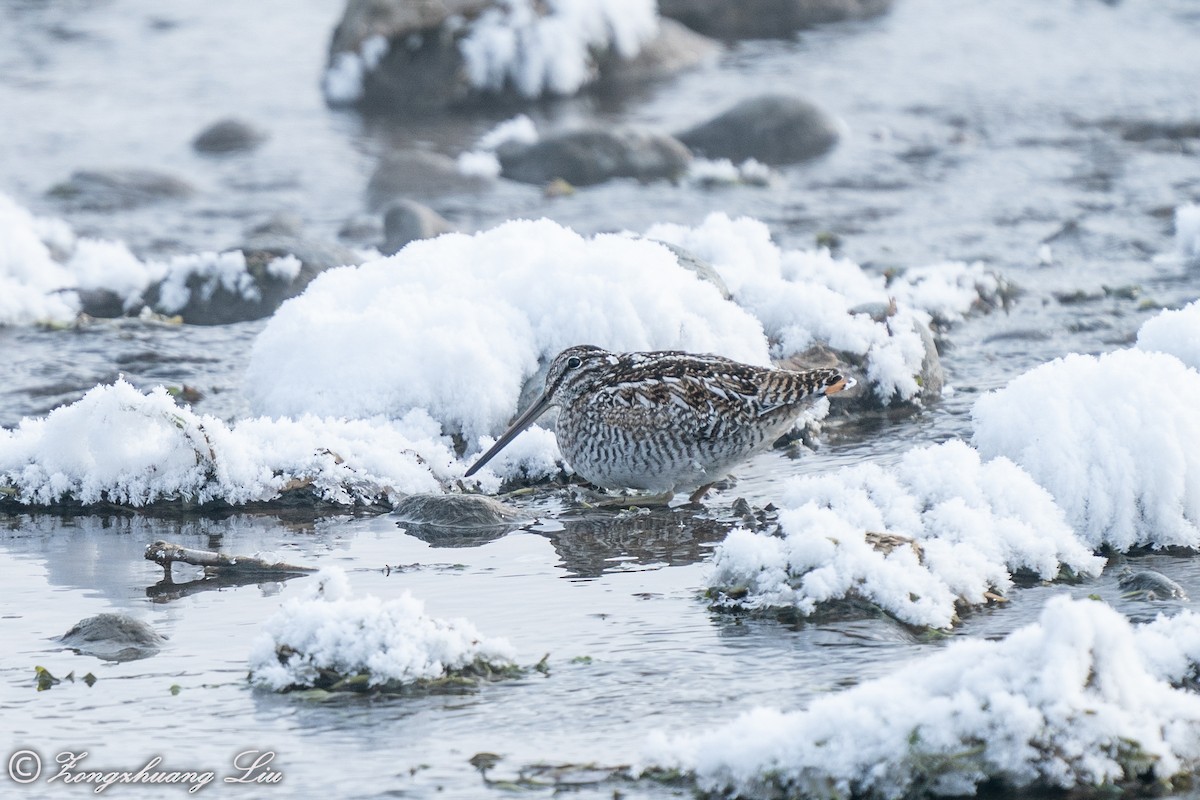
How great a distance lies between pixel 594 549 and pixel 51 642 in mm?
2168

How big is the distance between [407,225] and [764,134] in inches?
166

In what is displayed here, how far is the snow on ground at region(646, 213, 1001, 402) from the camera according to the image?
369 inches

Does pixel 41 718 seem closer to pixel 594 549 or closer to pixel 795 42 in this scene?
pixel 594 549

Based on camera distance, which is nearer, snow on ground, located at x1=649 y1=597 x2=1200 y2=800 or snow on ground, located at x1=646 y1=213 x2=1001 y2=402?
snow on ground, located at x1=649 y1=597 x2=1200 y2=800

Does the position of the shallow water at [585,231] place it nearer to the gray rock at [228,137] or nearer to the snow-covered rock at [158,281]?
the gray rock at [228,137]

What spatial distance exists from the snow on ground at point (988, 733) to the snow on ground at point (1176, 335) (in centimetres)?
362

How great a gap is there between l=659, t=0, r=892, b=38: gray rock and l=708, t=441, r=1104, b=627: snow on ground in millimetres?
14317

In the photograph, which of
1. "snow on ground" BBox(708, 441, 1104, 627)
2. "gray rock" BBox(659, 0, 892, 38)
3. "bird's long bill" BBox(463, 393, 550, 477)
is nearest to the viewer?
"snow on ground" BBox(708, 441, 1104, 627)

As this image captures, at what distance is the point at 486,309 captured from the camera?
8.96 m

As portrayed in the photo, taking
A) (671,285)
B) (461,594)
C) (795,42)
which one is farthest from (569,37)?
(461,594)

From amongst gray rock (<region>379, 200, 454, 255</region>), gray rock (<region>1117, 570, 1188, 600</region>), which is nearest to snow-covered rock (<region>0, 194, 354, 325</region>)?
gray rock (<region>379, 200, 454, 255</region>)

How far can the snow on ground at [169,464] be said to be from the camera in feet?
25.7

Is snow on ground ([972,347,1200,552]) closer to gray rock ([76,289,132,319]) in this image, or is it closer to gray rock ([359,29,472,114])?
gray rock ([76,289,132,319])

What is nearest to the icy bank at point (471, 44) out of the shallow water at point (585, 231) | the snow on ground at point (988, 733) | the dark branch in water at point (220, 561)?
the shallow water at point (585, 231)
